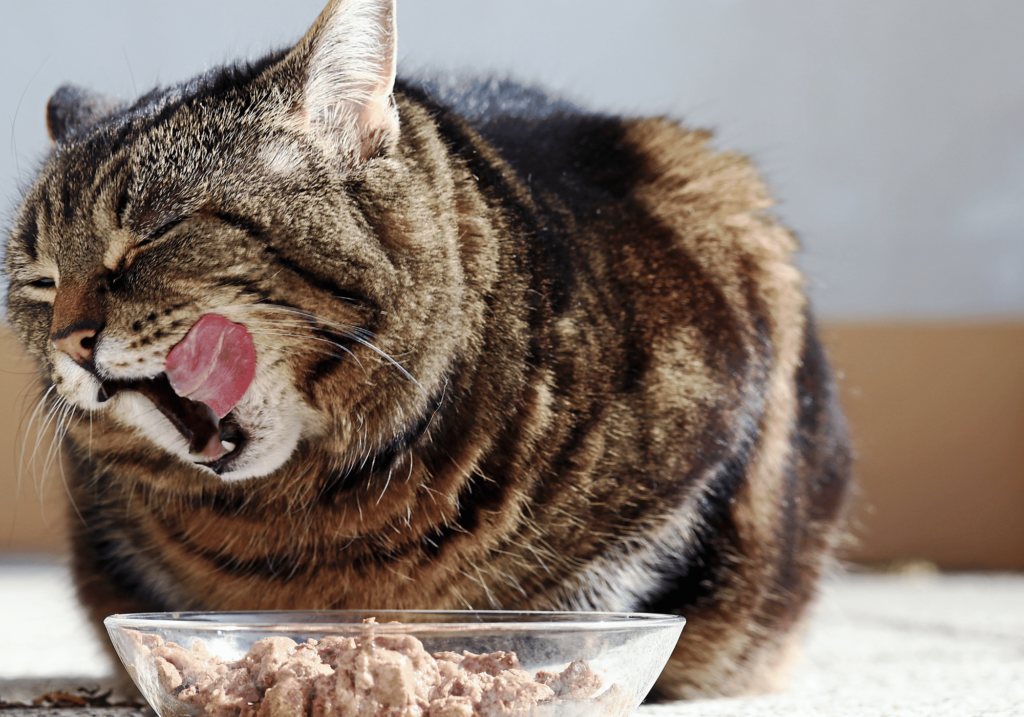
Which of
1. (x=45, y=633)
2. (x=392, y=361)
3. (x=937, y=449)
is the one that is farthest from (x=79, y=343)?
(x=937, y=449)

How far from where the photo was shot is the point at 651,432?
0.82m

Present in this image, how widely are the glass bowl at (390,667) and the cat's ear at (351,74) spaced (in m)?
0.37

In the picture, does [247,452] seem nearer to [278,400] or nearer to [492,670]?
[278,400]

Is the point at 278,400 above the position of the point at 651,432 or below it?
above

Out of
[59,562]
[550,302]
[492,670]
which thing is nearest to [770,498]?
[550,302]

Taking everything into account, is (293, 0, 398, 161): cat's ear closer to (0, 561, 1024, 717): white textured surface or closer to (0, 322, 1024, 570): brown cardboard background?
(0, 561, 1024, 717): white textured surface

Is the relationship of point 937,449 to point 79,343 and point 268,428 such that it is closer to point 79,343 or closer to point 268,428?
point 268,428

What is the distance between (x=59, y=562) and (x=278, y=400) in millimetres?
591

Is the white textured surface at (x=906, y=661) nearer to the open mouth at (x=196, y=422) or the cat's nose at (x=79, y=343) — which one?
the open mouth at (x=196, y=422)

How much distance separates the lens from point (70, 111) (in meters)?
Answer: 0.90

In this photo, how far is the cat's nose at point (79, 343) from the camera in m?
0.66

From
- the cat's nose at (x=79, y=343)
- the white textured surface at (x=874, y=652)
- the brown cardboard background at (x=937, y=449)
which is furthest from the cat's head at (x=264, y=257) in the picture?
the brown cardboard background at (x=937, y=449)

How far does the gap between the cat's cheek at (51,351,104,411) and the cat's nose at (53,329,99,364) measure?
11 mm

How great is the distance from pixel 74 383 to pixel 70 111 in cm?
33
